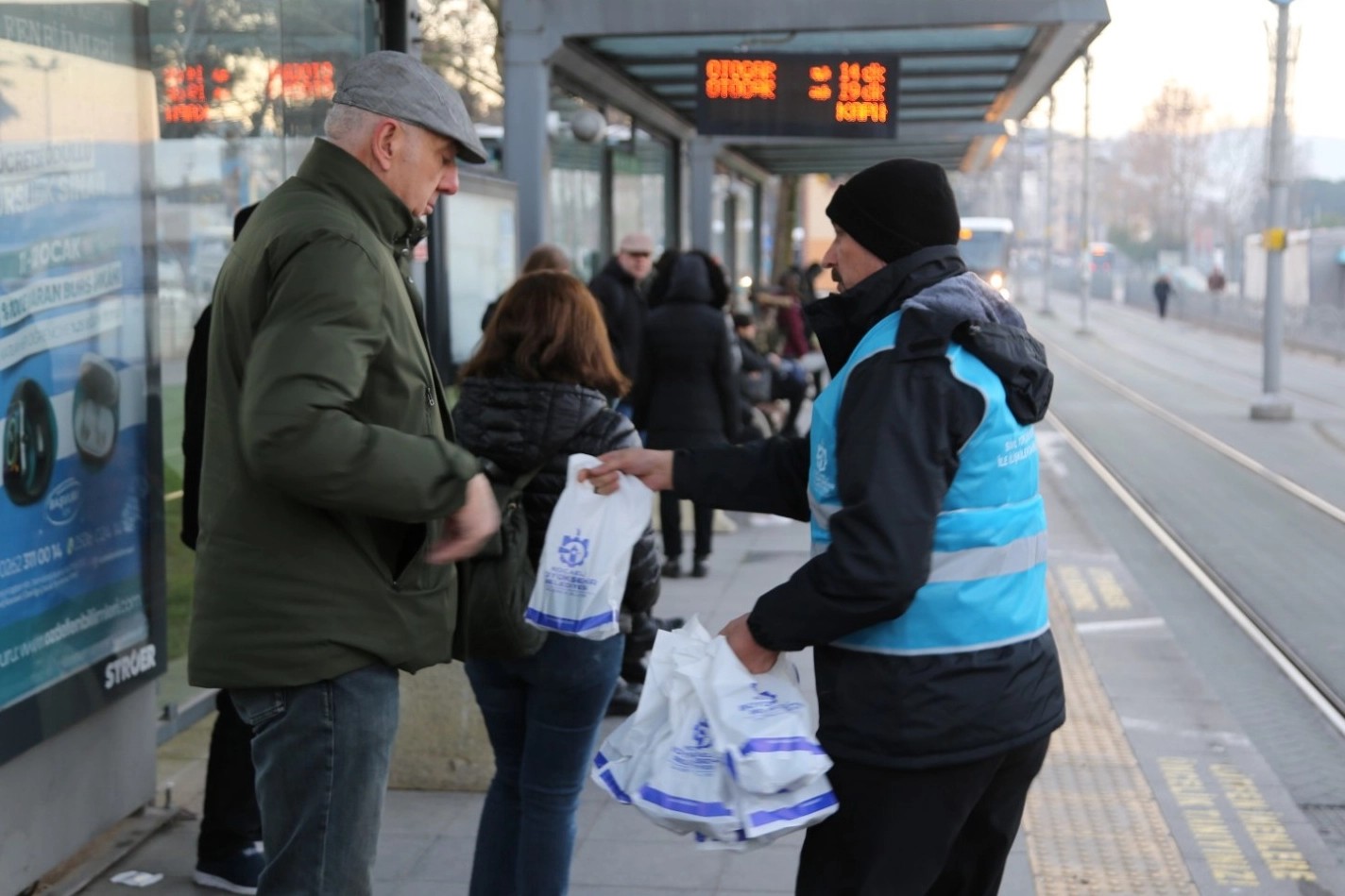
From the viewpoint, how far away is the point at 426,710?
5332mm

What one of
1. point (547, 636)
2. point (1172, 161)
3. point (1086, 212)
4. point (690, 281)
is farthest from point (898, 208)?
point (1172, 161)

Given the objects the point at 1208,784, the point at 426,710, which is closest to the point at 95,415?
the point at 426,710

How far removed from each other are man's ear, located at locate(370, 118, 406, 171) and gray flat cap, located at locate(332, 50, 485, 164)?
0.02 metres

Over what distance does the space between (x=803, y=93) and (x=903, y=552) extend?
10413mm

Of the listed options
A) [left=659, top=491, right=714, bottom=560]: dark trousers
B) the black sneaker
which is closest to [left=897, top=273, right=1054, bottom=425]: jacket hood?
the black sneaker

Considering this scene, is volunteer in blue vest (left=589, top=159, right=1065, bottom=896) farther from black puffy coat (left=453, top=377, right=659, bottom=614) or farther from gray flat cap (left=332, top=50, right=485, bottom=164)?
black puffy coat (left=453, top=377, right=659, bottom=614)

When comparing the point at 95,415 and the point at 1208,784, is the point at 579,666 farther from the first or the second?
the point at 1208,784

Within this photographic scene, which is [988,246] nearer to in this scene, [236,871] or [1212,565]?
[1212,565]

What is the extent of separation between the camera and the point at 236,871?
4410 mm

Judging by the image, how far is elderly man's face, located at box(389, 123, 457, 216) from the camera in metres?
2.77

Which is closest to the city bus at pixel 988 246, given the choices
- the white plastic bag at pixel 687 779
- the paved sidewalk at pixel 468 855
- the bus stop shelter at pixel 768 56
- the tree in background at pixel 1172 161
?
the bus stop shelter at pixel 768 56

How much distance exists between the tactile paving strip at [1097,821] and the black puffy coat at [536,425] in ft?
6.15

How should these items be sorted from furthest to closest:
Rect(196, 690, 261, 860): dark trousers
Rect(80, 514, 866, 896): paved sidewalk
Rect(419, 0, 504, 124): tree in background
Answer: Rect(419, 0, 504, 124): tree in background → Rect(80, 514, 866, 896): paved sidewalk → Rect(196, 690, 261, 860): dark trousers

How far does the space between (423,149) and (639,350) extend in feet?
20.3
